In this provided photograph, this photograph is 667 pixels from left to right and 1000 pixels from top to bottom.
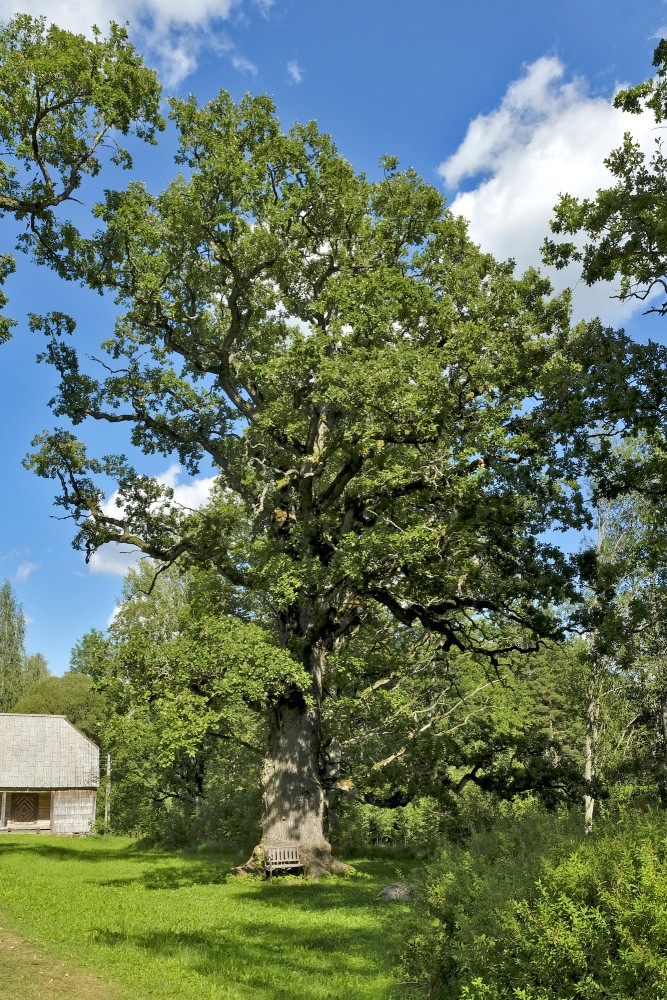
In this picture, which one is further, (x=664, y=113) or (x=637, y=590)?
(x=637, y=590)

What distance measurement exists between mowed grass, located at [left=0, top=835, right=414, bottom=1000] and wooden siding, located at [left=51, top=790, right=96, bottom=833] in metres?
24.1

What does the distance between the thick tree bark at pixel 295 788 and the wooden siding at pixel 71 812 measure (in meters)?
27.5

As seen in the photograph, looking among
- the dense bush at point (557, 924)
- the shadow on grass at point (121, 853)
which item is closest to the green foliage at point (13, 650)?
the shadow on grass at point (121, 853)

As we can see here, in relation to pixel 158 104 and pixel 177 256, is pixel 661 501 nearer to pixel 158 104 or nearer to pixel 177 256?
pixel 177 256

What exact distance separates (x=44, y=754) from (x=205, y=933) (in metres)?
35.7

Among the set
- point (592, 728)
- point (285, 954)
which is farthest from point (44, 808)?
point (285, 954)

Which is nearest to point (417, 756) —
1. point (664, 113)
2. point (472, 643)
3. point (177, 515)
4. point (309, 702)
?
point (472, 643)

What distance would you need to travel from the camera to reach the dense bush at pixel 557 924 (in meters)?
4.93

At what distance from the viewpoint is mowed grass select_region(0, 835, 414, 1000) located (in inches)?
363

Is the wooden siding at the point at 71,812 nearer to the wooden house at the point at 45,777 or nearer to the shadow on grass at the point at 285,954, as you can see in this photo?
the wooden house at the point at 45,777

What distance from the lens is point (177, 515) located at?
22594 mm

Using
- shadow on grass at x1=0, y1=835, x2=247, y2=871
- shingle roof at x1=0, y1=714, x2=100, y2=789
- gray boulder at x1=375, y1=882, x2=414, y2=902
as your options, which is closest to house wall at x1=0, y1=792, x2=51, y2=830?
shingle roof at x1=0, y1=714, x2=100, y2=789

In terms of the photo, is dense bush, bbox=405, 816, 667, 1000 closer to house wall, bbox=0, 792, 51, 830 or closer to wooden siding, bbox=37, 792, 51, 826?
house wall, bbox=0, 792, 51, 830

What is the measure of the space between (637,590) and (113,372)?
18.0m
